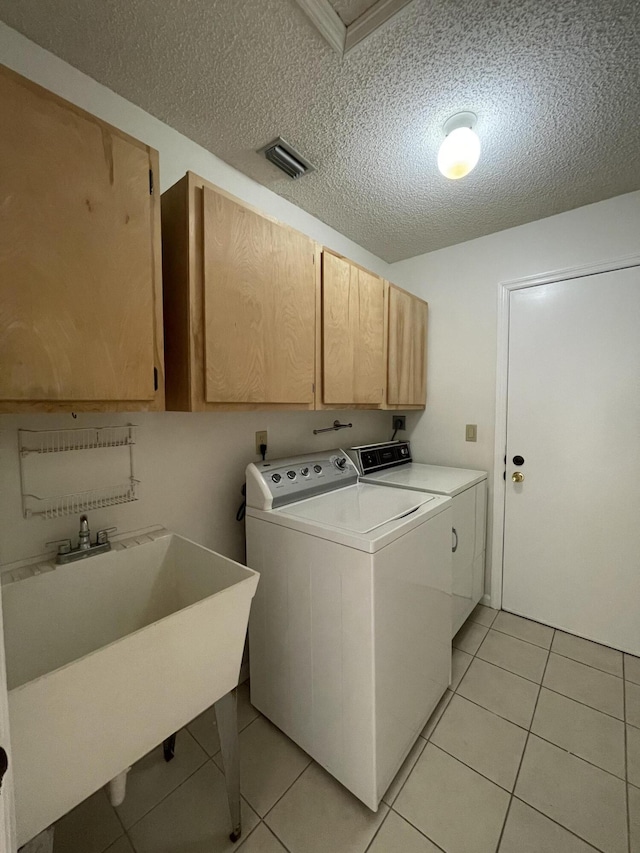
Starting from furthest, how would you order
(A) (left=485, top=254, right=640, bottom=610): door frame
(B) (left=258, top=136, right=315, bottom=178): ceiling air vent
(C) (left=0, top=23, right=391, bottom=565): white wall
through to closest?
1. (A) (left=485, top=254, right=640, bottom=610): door frame
2. (B) (left=258, top=136, right=315, bottom=178): ceiling air vent
3. (C) (left=0, top=23, right=391, bottom=565): white wall

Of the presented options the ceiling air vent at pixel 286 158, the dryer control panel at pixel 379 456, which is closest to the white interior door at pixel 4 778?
the dryer control panel at pixel 379 456

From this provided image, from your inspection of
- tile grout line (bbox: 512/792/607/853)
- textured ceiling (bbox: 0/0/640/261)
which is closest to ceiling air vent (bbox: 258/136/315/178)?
textured ceiling (bbox: 0/0/640/261)

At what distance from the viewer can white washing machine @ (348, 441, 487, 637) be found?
5.99 ft

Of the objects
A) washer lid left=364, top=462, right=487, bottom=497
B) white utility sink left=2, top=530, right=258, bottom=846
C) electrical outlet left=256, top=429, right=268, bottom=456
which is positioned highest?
electrical outlet left=256, top=429, right=268, bottom=456

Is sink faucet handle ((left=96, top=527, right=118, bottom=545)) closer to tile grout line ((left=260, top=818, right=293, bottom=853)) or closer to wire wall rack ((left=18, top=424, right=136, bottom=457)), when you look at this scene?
wire wall rack ((left=18, top=424, right=136, bottom=457))

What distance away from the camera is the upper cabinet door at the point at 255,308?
113 centimetres

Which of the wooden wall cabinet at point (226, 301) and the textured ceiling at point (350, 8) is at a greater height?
the textured ceiling at point (350, 8)

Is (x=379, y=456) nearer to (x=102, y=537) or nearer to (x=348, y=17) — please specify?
(x=102, y=537)

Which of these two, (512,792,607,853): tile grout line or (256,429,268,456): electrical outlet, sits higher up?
(256,429,268,456): electrical outlet

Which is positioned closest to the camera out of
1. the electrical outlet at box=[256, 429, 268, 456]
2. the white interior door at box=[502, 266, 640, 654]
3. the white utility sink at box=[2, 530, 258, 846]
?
the white utility sink at box=[2, 530, 258, 846]

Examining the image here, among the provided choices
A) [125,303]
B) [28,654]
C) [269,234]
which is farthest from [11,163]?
[28,654]

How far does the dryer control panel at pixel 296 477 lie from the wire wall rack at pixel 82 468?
1.52ft

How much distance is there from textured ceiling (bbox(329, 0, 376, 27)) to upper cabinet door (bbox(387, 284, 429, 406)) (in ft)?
3.86

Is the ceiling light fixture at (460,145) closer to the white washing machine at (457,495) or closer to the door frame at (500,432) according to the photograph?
the door frame at (500,432)
